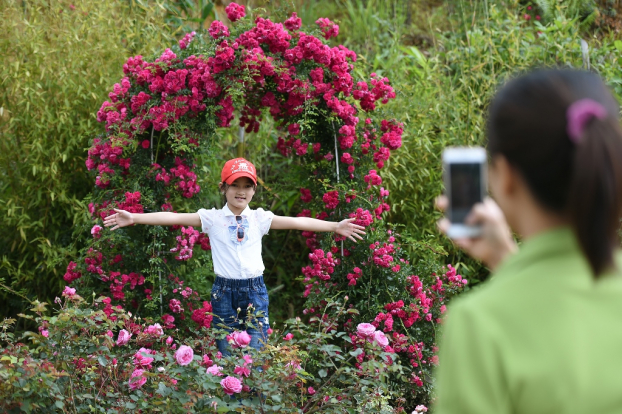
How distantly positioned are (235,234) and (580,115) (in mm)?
2551

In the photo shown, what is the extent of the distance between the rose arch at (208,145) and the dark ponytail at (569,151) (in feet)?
8.70

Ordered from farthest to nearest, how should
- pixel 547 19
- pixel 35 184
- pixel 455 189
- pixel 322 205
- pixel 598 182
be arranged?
pixel 547 19, pixel 35 184, pixel 322 205, pixel 455 189, pixel 598 182

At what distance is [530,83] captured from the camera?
876 mm

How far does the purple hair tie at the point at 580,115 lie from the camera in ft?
2.70

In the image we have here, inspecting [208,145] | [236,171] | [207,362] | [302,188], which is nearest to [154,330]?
[207,362]

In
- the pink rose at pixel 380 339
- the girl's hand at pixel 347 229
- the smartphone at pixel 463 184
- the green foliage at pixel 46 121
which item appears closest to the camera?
the smartphone at pixel 463 184

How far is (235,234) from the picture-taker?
3.28m

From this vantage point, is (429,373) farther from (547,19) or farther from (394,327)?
(547,19)

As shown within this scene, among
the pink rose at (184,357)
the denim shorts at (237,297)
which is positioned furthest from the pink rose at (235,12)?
the pink rose at (184,357)

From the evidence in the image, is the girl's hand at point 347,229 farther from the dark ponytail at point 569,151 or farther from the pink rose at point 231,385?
the dark ponytail at point 569,151

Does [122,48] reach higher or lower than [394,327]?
higher

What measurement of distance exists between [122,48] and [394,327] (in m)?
2.44

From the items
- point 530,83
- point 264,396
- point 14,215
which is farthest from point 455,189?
point 14,215

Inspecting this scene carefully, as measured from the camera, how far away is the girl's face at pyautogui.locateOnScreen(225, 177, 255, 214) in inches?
130
